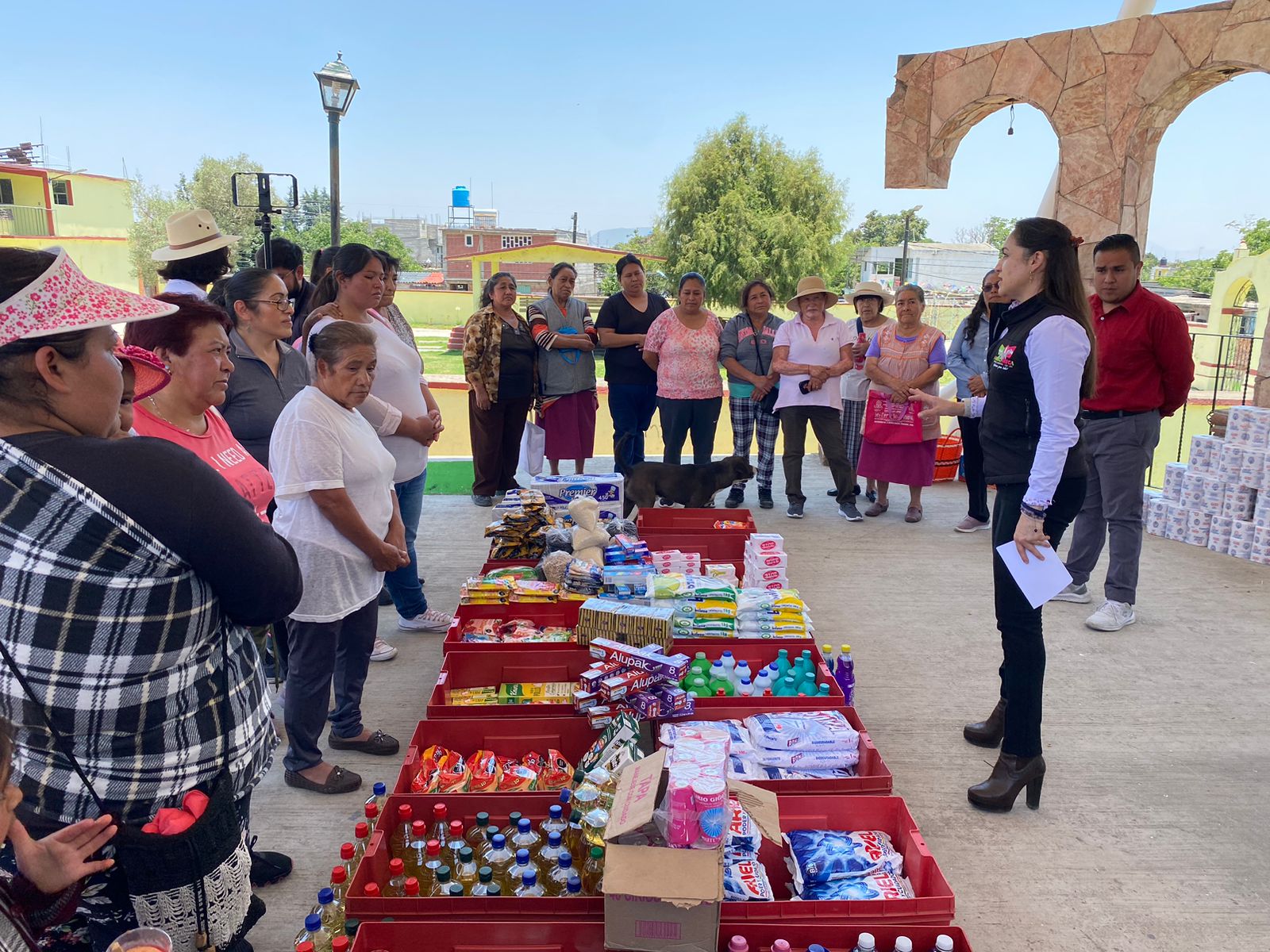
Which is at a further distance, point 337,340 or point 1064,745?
point 1064,745

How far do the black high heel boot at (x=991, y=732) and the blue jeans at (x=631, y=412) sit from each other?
12.0 feet

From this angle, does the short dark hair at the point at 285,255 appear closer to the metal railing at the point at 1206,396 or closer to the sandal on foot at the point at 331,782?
the sandal on foot at the point at 331,782

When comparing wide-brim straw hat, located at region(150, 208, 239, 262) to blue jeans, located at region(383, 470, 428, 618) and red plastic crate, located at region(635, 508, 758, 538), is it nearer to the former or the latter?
blue jeans, located at region(383, 470, 428, 618)

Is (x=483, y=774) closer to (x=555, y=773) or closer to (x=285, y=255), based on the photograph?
(x=555, y=773)

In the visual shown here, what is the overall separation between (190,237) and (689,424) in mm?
3623

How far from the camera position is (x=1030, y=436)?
9.09ft

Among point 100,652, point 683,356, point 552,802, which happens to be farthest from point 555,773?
point 683,356

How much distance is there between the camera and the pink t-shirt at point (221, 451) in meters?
2.42

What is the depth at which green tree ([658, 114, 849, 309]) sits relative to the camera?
2759 cm

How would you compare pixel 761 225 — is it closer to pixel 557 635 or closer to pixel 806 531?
pixel 806 531

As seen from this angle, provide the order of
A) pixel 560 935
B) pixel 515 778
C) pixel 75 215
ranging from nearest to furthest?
pixel 560 935
pixel 515 778
pixel 75 215

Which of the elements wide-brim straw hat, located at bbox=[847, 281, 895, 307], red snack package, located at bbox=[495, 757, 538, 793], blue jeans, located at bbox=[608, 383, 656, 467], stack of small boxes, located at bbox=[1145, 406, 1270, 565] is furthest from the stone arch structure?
red snack package, located at bbox=[495, 757, 538, 793]

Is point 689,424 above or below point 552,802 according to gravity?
above

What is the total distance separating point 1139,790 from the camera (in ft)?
10.3
